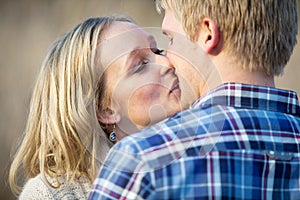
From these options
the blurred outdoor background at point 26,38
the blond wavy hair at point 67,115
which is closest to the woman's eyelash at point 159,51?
the blond wavy hair at point 67,115

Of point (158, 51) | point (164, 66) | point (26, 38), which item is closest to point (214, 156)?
point (164, 66)

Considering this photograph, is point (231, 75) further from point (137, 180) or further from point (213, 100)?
point (137, 180)

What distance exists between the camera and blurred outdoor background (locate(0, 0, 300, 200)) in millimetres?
5047

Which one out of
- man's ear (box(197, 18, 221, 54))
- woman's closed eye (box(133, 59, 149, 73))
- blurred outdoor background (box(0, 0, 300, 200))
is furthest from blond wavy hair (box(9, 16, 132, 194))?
blurred outdoor background (box(0, 0, 300, 200))

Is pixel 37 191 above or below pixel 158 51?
below

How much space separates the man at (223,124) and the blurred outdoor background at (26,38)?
11.6ft

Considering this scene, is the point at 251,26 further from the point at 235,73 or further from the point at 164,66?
the point at 164,66

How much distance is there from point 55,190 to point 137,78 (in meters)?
0.42

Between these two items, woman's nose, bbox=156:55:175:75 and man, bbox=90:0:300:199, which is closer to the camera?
man, bbox=90:0:300:199

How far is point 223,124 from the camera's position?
135 cm

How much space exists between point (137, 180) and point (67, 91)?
2.95 feet

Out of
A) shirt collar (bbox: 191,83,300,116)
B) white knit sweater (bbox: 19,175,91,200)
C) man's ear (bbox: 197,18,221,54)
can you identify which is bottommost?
white knit sweater (bbox: 19,175,91,200)

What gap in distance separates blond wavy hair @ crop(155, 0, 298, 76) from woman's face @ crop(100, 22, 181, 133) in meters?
0.63

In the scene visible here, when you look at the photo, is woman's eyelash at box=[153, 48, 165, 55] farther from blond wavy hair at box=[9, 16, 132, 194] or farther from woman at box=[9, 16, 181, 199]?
blond wavy hair at box=[9, 16, 132, 194]
